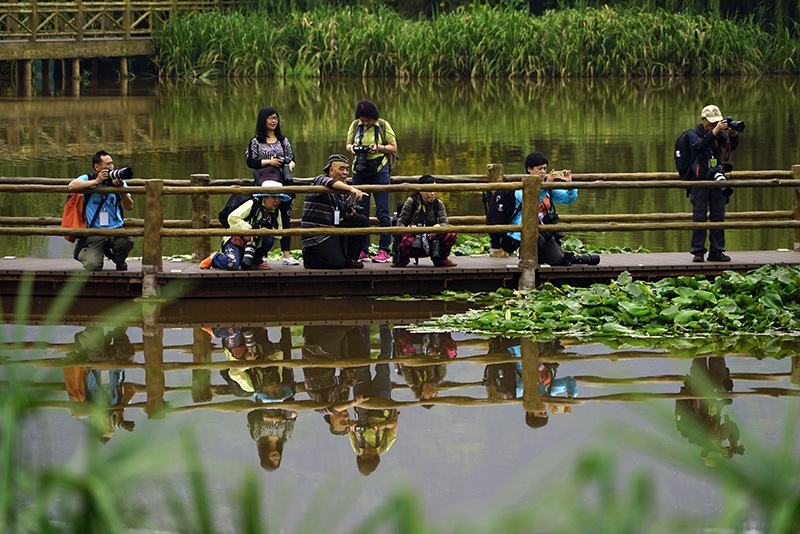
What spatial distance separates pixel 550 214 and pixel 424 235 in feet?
3.54

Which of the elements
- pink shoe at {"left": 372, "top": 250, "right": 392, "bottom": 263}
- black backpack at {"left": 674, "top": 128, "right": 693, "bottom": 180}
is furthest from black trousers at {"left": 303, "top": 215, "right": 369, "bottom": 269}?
black backpack at {"left": 674, "top": 128, "right": 693, "bottom": 180}

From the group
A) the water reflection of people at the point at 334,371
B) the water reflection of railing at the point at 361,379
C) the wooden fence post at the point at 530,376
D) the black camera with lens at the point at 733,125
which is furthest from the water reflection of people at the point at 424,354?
the black camera with lens at the point at 733,125

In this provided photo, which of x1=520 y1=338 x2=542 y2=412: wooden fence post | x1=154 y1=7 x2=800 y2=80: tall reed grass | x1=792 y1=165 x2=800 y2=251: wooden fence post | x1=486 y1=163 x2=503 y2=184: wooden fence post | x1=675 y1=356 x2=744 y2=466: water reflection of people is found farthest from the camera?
x1=154 y1=7 x2=800 y2=80: tall reed grass

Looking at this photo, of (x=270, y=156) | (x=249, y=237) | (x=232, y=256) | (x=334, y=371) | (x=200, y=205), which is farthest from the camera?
(x=270, y=156)

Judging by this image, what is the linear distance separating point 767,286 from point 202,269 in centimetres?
453

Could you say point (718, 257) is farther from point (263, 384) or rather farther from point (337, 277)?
point (263, 384)

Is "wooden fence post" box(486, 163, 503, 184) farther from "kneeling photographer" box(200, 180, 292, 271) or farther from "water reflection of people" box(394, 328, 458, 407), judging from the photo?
"water reflection of people" box(394, 328, 458, 407)

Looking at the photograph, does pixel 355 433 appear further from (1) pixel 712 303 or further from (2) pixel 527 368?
(1) pixel 712 303

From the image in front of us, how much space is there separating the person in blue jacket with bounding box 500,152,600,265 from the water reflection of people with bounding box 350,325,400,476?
8.20ft

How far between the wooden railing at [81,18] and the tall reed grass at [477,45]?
90cm

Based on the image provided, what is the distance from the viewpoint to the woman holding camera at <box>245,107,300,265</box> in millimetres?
12773

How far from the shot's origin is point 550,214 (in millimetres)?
12703

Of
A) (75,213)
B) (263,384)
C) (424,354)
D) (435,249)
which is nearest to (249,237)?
(75,213)

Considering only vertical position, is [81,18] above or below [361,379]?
above
